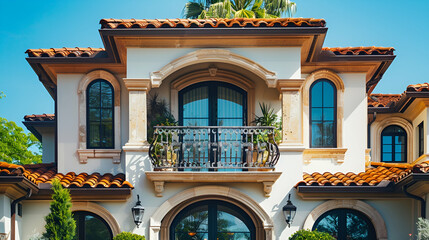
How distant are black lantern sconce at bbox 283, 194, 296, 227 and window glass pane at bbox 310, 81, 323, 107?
3083mm

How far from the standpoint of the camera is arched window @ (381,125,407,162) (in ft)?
67.9

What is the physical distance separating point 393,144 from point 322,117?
16.3ft

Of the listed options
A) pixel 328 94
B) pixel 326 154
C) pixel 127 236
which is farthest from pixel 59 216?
pixel 328 94

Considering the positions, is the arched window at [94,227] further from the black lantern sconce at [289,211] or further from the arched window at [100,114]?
the black lantern sconce at [289,211]

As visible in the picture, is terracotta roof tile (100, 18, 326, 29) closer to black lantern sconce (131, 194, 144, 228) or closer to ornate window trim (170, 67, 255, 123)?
ornate window trim (170, 67, 255, 123)

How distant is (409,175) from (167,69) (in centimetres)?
632

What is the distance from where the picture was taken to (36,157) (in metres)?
39.1

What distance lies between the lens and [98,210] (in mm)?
15531

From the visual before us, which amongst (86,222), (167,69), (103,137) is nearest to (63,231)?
(86,222)

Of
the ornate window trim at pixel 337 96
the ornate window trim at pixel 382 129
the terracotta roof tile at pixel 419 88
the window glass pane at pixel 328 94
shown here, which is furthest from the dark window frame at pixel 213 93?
the ornate window trim at pixel 382 129

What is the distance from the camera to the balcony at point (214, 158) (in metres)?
15.1

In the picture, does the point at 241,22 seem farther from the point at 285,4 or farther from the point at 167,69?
the point at 285,4

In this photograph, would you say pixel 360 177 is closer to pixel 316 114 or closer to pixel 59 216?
pixel 316 114

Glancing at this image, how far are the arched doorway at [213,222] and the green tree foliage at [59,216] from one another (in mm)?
3142
